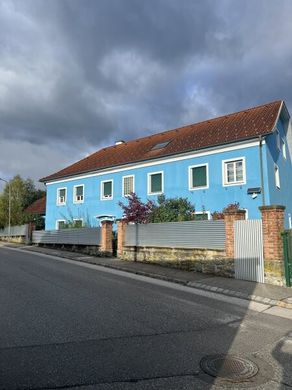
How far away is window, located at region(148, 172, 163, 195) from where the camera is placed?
28406 mm

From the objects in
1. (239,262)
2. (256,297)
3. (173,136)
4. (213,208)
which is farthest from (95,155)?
(256,297)

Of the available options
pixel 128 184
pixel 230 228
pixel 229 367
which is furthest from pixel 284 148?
→ pixel 229 367

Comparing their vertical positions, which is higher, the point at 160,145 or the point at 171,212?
the point at 160,145

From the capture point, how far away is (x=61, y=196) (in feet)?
122

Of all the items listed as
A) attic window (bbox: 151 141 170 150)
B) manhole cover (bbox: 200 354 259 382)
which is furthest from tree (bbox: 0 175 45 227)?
manhole cover (bbox: 200 354 259 382)

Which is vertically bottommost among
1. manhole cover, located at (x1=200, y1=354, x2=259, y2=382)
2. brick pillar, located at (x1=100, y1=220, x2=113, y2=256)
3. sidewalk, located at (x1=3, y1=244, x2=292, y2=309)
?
manhole cover, located at (x1=200, y1=354, x2=259, y2=382)

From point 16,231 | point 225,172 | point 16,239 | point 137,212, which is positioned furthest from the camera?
point 16,231

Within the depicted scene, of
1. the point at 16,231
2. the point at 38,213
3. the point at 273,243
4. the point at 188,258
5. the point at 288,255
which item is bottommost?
the point at 188,258

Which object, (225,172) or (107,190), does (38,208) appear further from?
(225,172)

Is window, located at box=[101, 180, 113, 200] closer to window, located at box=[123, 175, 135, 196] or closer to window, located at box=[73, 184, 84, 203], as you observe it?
window, located at box=[123, 175, 135, 196]

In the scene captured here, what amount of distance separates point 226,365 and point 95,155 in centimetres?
Answer: 3403

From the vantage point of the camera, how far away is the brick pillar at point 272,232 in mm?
12789

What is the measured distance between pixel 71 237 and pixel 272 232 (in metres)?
16.0

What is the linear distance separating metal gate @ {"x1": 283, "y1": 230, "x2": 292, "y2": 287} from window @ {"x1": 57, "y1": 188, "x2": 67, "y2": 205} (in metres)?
26.6
